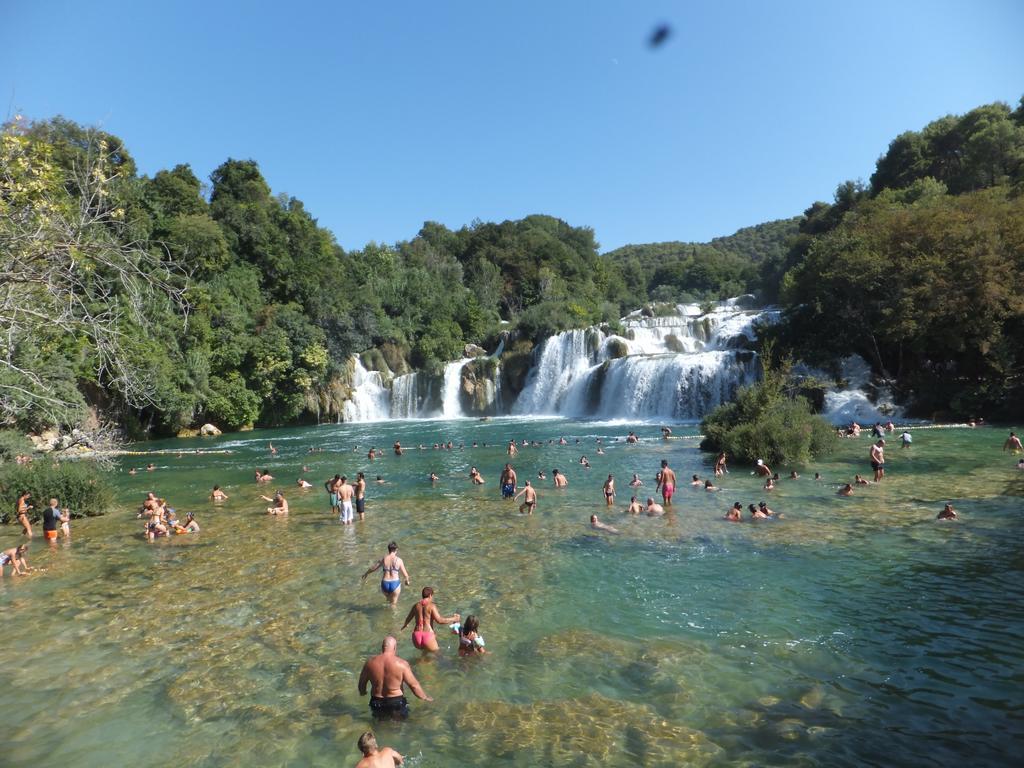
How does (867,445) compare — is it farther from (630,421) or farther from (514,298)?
(514,298)

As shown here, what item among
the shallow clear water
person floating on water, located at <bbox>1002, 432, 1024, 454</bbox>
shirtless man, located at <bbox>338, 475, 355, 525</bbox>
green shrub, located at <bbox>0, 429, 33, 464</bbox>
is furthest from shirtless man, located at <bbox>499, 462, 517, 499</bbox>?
green shrub, located at <bbox>0, 429, 33, 464</bbox>

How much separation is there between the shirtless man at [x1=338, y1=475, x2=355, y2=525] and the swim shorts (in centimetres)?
906

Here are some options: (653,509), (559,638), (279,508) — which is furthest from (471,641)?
Answer: (279,508)

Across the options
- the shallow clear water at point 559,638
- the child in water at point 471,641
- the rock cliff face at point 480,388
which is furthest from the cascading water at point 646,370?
the child in water at point 471,641

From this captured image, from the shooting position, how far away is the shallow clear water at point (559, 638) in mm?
5797

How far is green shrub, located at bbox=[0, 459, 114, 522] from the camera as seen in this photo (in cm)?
1608

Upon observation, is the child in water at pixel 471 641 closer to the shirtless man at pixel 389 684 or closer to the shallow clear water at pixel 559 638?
the shallow clear water at pixel 559 638

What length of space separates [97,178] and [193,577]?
794 cm

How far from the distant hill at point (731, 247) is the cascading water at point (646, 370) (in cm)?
7543

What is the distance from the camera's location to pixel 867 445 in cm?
2381

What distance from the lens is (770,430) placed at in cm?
2061

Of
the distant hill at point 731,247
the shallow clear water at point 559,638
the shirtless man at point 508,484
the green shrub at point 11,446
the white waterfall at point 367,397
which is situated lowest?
the shallow clear water at point 559,638

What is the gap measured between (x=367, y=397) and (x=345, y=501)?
113 ft

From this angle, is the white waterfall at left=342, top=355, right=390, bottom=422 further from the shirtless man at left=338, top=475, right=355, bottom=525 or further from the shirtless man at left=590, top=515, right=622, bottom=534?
the shirtless man at left=590, top=515, right=622, bottom=534
